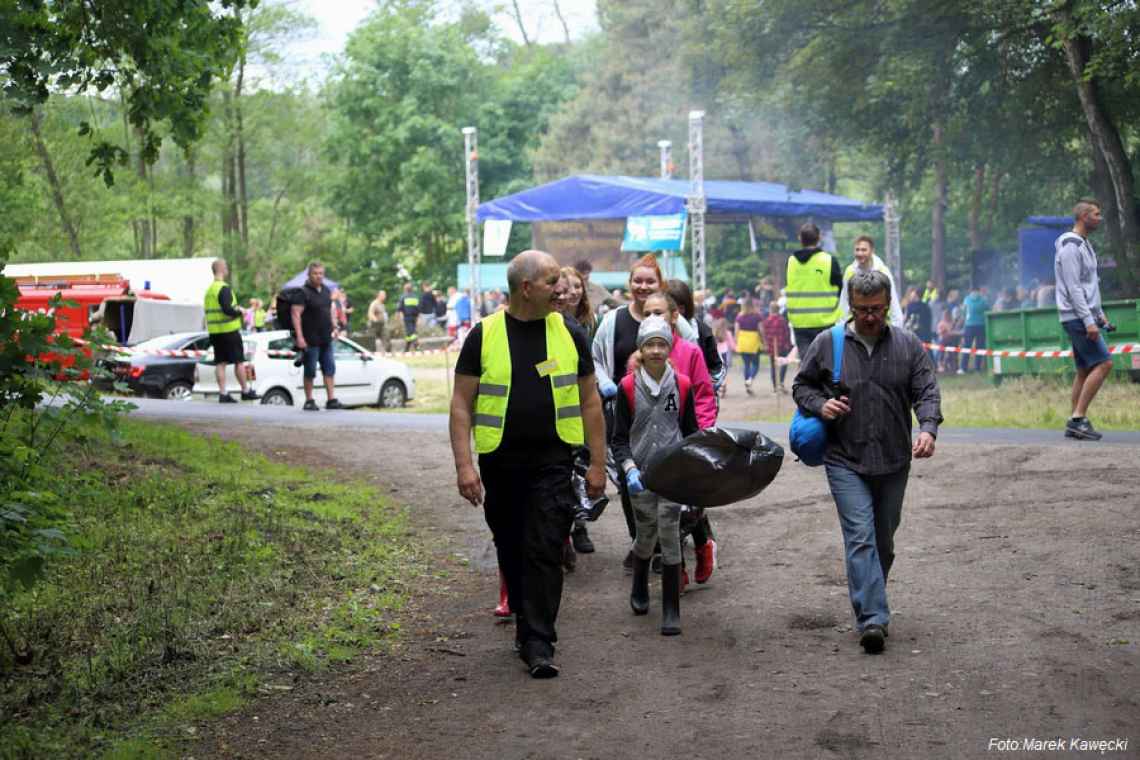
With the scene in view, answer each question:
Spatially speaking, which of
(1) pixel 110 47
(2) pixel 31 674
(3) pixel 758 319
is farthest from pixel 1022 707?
(3) pixel 758 319

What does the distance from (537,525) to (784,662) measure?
1.23 metres

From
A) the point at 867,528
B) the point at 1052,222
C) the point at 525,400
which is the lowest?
the point at 867,528

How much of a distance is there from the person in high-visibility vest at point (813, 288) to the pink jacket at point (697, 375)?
8.19 meters

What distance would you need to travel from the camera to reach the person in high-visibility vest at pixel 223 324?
1920cm

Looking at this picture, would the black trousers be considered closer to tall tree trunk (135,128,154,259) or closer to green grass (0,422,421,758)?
green grass (0,422,421,758)

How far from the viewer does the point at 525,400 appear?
6.55 m

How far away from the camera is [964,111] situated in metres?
27.5

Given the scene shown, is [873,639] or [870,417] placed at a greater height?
[870,417]

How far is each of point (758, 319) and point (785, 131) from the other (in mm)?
16444

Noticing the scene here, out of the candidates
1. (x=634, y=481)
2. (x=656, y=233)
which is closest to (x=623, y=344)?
(x=634, y=481)

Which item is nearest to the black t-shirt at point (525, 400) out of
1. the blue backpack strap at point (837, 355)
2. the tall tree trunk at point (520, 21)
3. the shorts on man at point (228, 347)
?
the blue backpack strap at point (837, 355)

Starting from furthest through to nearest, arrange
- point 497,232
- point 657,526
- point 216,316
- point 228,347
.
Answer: point 497,232, point 228,347, point 216,316, point 657,526

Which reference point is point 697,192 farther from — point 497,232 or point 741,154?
point 741,154

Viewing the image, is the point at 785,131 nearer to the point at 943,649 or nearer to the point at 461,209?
the point at 461,209
